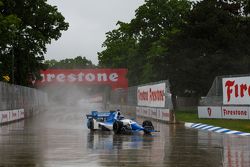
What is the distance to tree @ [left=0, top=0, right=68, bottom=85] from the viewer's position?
6006 cm

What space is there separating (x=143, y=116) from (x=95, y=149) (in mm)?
32805

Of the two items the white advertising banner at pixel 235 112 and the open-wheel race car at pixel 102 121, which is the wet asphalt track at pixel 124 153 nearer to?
the open-wheel race car at pixel 102 121

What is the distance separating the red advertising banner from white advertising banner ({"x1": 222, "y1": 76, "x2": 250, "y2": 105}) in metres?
59.7

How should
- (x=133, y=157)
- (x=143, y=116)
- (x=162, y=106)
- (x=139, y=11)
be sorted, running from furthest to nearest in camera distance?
(x=139, y=11)
(x=143, y=116)
(x=162, y=106)
(x=133, y=157)

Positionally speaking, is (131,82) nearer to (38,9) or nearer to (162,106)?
(38,9)

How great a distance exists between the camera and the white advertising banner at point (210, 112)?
36.9 m

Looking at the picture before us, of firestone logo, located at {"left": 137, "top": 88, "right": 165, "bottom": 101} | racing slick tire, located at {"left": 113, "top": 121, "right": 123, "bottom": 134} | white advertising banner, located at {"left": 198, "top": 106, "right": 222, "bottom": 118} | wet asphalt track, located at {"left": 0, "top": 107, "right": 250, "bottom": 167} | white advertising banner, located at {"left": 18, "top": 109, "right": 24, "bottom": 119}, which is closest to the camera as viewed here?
wet asphalt track, located at {"left": 0, "top": 107, "right": 250, "bottom": 167}

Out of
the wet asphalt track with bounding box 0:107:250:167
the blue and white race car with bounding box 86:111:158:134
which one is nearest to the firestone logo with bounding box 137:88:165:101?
the blue and white race car with bounding box 86:111:158:134

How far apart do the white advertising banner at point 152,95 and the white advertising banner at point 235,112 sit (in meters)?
5.46

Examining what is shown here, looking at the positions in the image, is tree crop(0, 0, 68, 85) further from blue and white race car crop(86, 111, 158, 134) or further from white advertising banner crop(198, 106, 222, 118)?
blue and white race car crop(86, 111, 158, 134)

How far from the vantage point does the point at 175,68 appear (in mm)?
59094

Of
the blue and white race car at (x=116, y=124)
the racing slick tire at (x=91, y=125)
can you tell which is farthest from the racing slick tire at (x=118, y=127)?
the racing slick tire at (x=91, y=125)

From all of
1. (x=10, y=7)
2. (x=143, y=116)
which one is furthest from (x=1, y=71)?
(x=143, y=116)

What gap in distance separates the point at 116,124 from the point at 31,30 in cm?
3633
